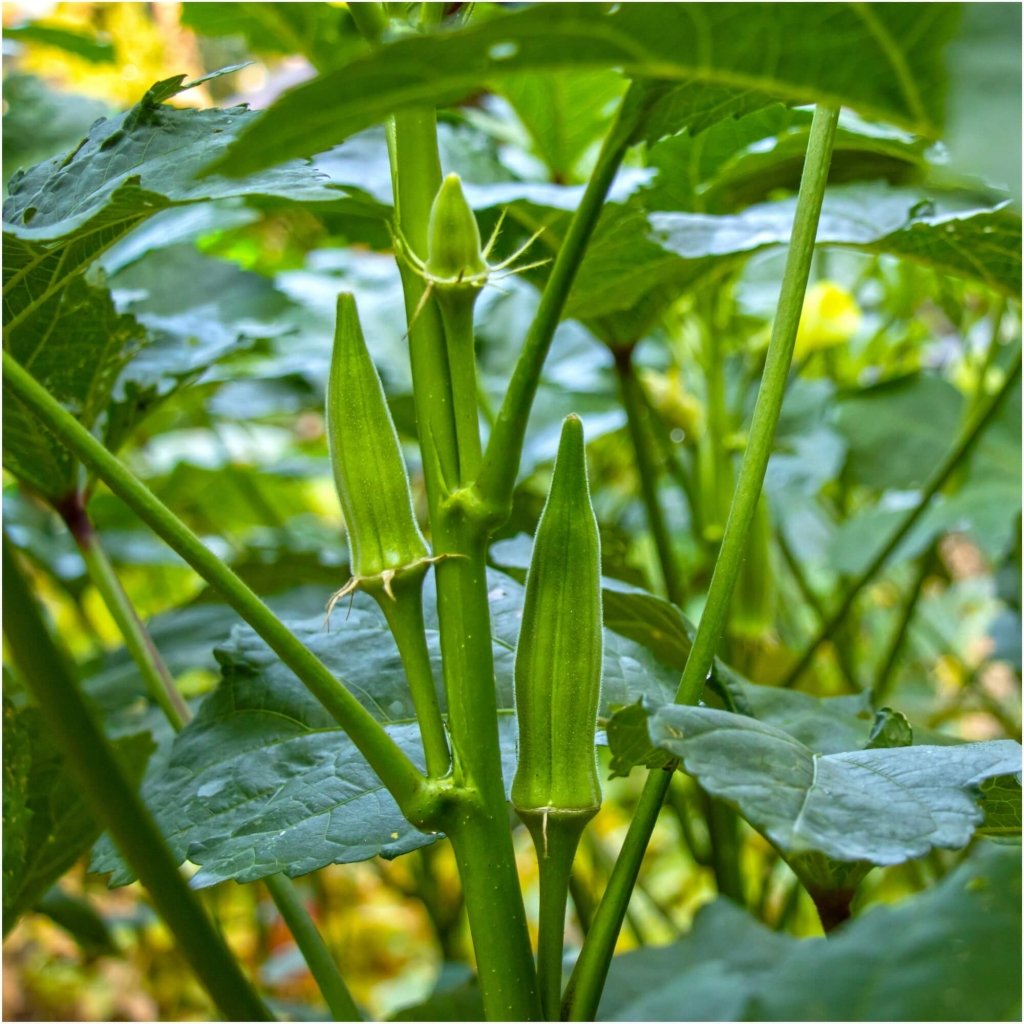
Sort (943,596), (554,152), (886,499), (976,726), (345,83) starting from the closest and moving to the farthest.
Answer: (345,83), (554,152), (886,499), (943,596), (976,726)

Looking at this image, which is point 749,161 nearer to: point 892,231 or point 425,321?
point 892,231

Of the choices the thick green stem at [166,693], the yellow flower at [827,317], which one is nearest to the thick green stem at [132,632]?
the thick green stem at [166,693]

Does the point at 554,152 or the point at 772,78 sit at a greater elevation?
the point at 554,152

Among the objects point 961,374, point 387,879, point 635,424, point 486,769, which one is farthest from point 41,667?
point 961,374

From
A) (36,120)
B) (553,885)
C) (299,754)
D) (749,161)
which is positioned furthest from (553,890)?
(36,120)

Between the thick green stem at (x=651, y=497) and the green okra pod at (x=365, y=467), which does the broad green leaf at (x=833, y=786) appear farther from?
the thick green stem at (x=651, y=497)

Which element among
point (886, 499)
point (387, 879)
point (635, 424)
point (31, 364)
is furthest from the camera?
point (886, 499)

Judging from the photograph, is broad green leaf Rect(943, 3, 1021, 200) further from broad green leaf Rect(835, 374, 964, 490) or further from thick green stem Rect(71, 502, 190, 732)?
broad green leaf Rect(835, 374, 964, 490)

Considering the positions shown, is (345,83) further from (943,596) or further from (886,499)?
(943,596)
